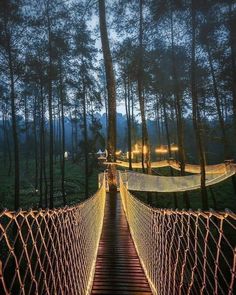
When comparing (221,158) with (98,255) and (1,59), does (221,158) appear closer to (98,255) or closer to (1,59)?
(1,59)

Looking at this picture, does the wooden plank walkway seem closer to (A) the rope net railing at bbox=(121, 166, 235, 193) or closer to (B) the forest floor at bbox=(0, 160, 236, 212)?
(A) the rope net railing at bbox=(121, 166, 235, 193)

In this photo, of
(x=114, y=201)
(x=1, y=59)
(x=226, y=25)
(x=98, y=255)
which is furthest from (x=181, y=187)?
(x=1, y=59)

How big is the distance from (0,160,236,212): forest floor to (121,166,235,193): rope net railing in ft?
13.9

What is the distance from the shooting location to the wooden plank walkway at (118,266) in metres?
3.98

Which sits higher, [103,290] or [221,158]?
[221,158]

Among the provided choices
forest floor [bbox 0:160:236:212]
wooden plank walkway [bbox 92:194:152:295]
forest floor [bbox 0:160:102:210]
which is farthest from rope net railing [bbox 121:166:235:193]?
forest floor [bbox 0:160:102:210]

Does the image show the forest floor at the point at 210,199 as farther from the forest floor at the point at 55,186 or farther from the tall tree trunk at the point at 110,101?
the tall tree trunk at the point at 110,101

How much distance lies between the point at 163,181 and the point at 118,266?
29.4ft

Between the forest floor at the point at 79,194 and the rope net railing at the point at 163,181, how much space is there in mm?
4240

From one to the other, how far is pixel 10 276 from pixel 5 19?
9.97 meters

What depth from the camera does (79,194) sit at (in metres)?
24.8

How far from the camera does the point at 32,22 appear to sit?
13.1 m

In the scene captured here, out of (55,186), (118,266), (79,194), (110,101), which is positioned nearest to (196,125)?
(110,101)

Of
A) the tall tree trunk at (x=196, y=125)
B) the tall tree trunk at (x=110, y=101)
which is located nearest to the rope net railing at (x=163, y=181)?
the tall tree trunk at (x=110, y=101)
